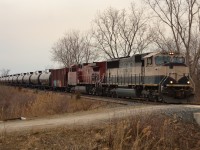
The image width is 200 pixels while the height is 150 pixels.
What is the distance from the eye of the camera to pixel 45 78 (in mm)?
56625

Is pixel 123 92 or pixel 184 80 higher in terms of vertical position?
pixel 184 80

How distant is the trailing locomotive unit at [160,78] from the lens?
2336 cm

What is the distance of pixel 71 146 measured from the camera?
30.1ft

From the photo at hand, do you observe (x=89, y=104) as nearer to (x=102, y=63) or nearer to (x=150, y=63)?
(x=150, y=63)

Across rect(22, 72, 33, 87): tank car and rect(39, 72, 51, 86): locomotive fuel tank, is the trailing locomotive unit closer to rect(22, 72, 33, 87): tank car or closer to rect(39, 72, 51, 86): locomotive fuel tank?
rect(39, 72, 51, 86): locomotive fuel tank

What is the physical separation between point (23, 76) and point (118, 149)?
209 feet

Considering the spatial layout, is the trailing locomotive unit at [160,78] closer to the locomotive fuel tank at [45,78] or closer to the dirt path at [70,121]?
the dirt path at [70,121]

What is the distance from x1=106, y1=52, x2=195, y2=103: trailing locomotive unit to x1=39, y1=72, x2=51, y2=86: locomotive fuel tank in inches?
1142

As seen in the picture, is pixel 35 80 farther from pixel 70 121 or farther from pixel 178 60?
pixel 70 121

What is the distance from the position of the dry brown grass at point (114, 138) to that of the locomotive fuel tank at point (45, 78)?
4450cm

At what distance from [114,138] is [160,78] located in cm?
1460

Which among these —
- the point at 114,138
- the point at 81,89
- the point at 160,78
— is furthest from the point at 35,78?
the point at 114,138

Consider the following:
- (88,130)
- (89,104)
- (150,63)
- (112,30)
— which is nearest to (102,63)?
(89,104)

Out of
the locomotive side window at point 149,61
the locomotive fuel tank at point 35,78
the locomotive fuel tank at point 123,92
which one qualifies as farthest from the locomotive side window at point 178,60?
the locomotive fuel tank at point 35,78
